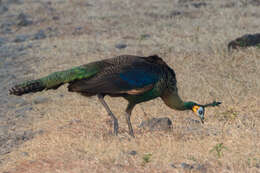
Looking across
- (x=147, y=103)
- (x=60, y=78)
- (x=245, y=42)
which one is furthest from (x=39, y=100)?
(x=245, y=42)

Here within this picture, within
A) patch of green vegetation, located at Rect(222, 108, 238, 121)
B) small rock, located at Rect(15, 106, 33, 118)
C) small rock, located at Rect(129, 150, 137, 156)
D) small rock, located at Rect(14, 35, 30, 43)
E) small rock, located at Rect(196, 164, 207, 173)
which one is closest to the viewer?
small rock, located at Rect(196, 164, 207, 173)

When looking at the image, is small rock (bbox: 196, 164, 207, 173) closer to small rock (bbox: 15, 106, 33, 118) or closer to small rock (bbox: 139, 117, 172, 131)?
small rock (bbox: 139, 117, 172, 131)

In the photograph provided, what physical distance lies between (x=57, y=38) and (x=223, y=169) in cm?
968

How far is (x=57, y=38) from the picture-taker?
13688 millimetres

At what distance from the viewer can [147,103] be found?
7707 mm

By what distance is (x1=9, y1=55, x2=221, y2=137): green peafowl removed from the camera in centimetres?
580

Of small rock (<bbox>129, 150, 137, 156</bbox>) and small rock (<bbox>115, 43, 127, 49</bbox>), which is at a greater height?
small rock (<bbox>129, 150, 137, 156</bbox>)

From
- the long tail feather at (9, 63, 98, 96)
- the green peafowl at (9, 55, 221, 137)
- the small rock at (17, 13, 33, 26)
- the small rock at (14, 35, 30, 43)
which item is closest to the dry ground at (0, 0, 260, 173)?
the small rock at (17, 13, 33, 26)

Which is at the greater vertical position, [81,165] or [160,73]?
[160,73]

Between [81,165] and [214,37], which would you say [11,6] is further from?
[81,165]

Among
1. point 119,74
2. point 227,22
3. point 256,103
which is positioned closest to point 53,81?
point 119,74

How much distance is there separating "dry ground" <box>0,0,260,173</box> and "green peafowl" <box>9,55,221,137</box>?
1.65 ft

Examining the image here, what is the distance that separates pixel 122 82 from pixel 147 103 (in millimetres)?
1966

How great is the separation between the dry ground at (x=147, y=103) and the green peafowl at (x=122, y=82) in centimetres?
50
